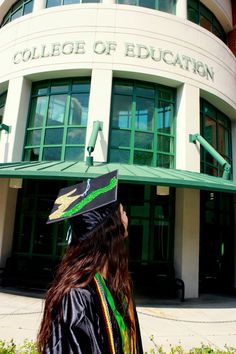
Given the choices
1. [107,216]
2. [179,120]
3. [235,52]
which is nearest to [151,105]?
[179,120]

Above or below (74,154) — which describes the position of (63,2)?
above

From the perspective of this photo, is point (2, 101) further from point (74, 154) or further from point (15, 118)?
point (74, 154)

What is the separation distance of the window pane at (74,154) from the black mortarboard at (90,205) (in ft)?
29.0

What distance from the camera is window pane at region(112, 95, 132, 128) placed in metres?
10.7

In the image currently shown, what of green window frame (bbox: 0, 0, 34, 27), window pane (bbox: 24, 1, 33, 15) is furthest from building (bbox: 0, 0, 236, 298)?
green window frame (bbox: 0, 0, 34, 27)

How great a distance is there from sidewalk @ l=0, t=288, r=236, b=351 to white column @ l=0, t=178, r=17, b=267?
1.58 meters

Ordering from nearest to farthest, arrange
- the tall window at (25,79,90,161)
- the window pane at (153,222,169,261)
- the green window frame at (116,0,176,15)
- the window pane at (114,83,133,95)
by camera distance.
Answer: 1. the window pane at (153,222,169,261)
2. the tall window at (25,79,90,161)
3. the window pane at (114,83,133,95)
4. the green window frame at (116,0,176,15)

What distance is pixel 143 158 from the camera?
10695mm

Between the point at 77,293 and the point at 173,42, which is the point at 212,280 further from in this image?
the point at 77,293

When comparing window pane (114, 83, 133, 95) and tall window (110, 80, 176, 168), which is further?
window pane (114, 83, 133, 95)

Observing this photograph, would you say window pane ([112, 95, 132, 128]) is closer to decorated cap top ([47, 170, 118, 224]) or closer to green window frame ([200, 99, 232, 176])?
green window frame ([200, 99, 232, 176])

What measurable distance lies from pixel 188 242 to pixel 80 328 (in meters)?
9.25

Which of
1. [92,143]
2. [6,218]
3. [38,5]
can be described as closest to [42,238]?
[6,218]

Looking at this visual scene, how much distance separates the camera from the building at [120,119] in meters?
10.3
